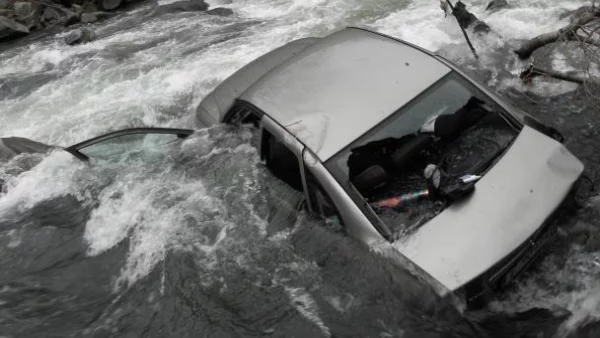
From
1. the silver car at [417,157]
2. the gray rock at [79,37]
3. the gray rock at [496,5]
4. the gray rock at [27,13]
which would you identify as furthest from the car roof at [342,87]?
the gray rock at [27,13]

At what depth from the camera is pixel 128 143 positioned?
236 inches

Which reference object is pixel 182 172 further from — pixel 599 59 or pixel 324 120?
pixel 599 59

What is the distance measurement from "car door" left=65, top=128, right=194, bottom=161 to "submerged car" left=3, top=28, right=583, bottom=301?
3.93 ft

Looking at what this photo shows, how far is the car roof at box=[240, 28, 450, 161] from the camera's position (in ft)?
14.4

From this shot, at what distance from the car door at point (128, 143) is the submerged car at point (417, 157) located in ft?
3.93

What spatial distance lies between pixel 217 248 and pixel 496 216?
2.56m

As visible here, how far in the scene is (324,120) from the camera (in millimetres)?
4449

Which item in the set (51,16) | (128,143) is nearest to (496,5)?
(128,143)

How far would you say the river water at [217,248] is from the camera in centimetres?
417

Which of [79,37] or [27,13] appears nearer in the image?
[79,37]

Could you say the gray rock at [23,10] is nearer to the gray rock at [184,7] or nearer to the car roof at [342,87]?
the gray rock at [184,7]

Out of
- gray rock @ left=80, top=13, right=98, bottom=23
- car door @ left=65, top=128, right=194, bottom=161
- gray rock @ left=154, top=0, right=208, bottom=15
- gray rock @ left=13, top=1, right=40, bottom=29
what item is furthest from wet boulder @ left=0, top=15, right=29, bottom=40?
car door @ left=65, top=128, right=194, bottom=161

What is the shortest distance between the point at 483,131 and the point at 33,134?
7.05 meters

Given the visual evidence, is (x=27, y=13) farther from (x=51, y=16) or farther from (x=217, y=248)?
(x=217, y=248)
